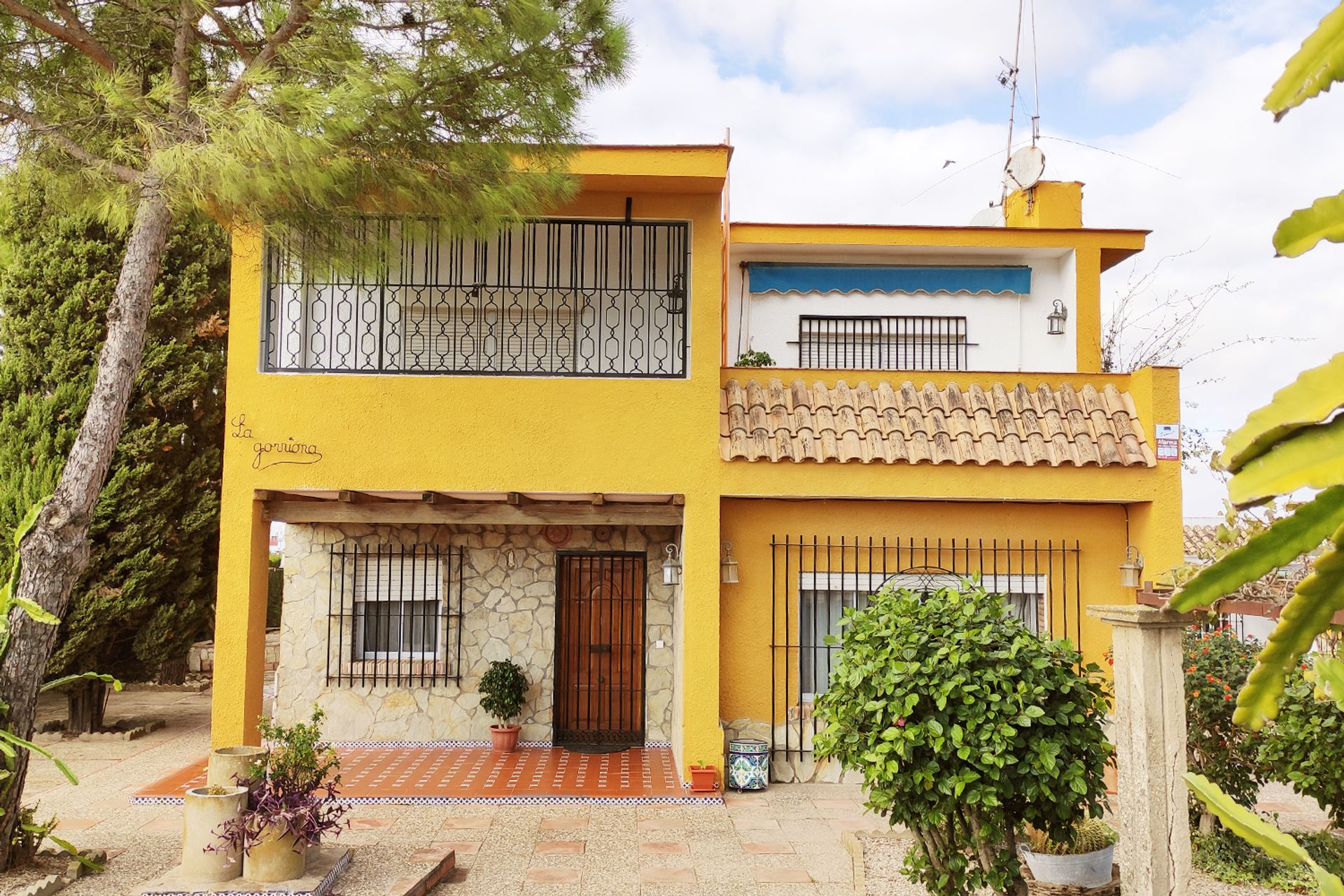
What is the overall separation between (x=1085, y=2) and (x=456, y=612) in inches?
344

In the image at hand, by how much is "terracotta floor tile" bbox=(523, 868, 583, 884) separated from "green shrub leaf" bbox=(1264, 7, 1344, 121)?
20.9 ft

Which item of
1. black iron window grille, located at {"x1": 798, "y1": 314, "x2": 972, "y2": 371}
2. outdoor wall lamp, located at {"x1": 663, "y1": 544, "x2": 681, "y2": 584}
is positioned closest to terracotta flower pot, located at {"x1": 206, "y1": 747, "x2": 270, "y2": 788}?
outdoor wall lamp, located at {"x1": 663, "y1": 544, "x2": 681, "y2": 584}

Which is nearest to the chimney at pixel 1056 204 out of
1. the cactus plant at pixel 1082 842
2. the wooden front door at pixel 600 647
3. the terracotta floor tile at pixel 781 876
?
the wooden front door at pixel 600 647

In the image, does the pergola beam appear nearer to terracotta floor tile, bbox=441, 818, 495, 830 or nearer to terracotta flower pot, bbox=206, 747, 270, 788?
terracotta floor tile, bbox=441, 818, 495, 830

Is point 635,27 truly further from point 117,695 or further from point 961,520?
point 117,695

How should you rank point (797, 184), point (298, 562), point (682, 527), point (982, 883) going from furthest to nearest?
point (797, 184)
point (298, 562)
point (682, 527)
point (982, 883)

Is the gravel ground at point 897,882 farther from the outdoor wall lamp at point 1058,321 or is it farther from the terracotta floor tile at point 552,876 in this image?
the outdoor wall lamp at point 1058,321

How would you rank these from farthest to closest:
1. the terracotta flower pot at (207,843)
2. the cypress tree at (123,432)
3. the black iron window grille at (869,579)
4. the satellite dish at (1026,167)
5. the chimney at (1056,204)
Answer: the satellite dish at (1026,167) → the chimney at (1056,204) → the cypress tree at (123,432) → the black iron window grille at (869,579) → the terracotta flower pot at (207,843)

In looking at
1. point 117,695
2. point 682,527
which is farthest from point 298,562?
point 117,695

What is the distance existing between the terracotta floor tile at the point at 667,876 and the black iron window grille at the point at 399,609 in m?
4.78

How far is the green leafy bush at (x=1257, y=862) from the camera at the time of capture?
20.0 feet

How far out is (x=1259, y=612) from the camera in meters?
5.45

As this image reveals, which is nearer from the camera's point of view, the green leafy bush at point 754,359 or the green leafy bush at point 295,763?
the green leafy bush at point 295,763

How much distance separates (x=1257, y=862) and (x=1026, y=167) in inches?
385
